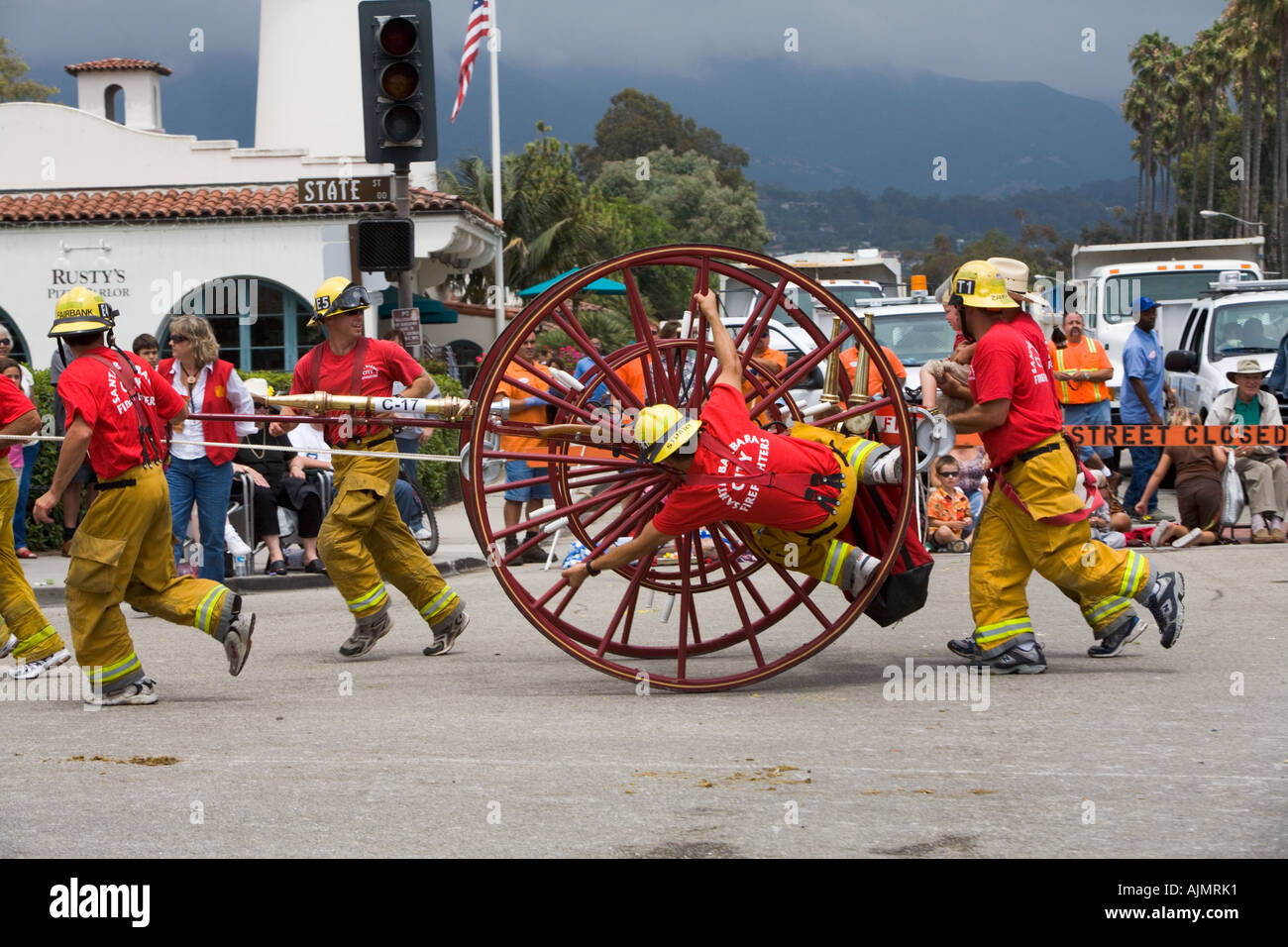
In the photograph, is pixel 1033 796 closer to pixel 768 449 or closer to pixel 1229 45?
pixel 768 449

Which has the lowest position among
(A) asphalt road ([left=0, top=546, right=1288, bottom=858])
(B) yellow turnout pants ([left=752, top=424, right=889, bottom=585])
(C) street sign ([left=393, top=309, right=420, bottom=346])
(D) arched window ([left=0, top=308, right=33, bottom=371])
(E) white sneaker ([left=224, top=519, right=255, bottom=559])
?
(A) asphalt road ([left=0, top=546, right=1288, bottom=858])

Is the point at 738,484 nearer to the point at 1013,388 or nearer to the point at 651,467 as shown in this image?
the point at 651,467

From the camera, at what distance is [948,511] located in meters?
12.7

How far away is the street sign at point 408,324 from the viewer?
11.2 metres

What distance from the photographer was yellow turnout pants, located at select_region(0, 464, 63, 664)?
7.77 m

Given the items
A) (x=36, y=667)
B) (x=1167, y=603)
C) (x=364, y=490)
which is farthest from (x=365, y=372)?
(x=1167, y=603)

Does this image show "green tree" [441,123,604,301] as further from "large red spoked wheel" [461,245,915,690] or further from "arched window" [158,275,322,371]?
"large red spoked wheel" [461,245,915,690]

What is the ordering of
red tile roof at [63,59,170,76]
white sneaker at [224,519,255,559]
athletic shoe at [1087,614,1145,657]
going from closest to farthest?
athletic shoe at [1087,614,1145,657] → white sneaker at [224,519,255,559] → red tile roof at [63,59,170,76]

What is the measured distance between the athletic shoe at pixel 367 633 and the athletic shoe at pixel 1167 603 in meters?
3.81

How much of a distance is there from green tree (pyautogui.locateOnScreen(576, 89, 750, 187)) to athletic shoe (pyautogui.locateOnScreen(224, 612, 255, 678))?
4124 inches

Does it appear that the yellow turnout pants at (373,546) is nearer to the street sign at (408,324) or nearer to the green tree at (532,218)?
the street sign at (408,324)

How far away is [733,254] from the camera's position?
6.79 m

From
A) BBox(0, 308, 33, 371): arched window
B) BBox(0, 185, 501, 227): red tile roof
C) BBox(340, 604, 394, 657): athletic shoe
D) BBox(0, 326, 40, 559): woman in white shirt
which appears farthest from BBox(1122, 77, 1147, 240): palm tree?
BBox(340, 604, 394, 657): athletic shoe
